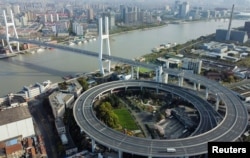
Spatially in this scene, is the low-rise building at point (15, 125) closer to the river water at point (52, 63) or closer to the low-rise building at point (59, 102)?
the low-rise building at point (59, 102)

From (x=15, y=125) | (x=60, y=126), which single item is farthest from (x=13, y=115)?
(x=60, y=126)

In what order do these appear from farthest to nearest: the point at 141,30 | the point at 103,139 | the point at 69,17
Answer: the point at 69,17 < the point at 141,30 < the point at 103,139

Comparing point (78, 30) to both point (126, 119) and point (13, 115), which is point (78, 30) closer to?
point (126, 119)

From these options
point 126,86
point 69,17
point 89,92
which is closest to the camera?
point 89,92

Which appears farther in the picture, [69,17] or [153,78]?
[69,17]

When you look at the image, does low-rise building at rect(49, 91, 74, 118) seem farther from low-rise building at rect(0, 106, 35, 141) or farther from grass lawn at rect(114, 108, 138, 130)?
grass lawn at rect(114, 108, 138, 130)

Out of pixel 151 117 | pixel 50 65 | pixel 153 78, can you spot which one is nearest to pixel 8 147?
pixel 151 117

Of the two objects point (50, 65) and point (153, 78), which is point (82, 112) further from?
point (50, 65)

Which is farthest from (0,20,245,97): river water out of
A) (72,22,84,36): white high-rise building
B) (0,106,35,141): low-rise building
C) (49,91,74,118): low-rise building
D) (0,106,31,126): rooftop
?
(0,106,35,141): low-rise building
